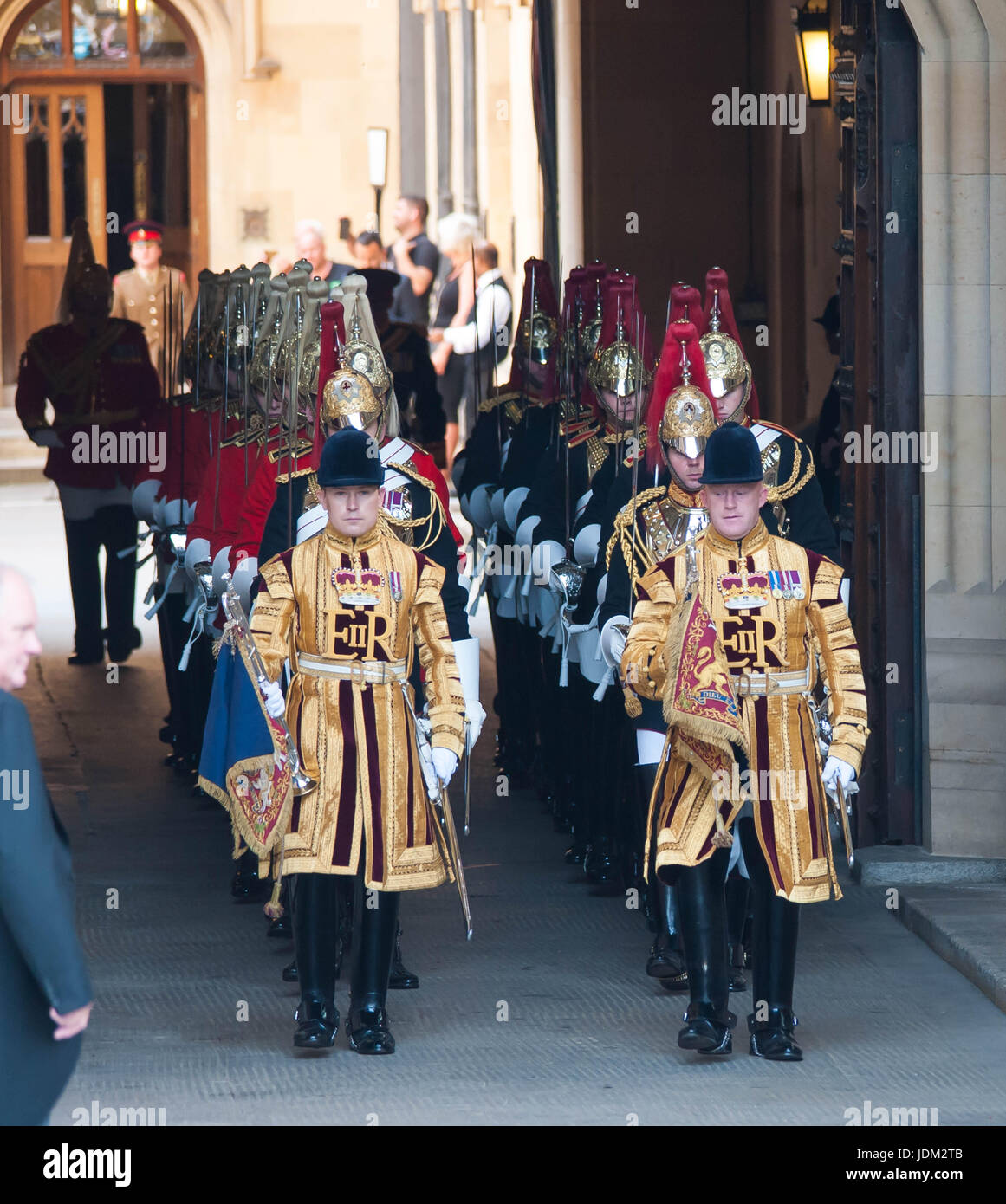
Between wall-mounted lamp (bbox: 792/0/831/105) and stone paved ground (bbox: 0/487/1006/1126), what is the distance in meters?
3.80

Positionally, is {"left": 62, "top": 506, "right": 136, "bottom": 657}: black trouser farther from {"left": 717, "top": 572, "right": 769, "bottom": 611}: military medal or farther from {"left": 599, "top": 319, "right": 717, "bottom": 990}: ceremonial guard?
{"left": 717, "top": 572, "right": 769, "bottom": 611}: military medal

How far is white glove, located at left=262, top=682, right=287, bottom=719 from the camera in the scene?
6551 mm

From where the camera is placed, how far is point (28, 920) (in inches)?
174

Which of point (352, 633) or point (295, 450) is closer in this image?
point (352, 633)

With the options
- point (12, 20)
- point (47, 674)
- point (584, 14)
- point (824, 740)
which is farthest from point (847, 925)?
point (12, 20)

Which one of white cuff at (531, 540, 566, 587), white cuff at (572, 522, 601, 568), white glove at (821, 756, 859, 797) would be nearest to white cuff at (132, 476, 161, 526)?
white cuff at (531, 540, 566, 587)

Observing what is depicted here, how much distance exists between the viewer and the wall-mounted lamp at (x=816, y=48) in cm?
1115

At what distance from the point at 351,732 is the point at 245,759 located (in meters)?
0.63

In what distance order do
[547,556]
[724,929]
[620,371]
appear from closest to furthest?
1. [724,929]
2. [620,371]
3. [547,556]

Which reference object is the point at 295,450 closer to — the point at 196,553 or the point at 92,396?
the point at 196,553

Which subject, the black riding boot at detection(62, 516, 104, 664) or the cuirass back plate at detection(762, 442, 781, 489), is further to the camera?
the black riding boot at detection(62, 516, 104, 664)

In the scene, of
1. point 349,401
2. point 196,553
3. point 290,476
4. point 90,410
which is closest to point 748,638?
point 349,401
